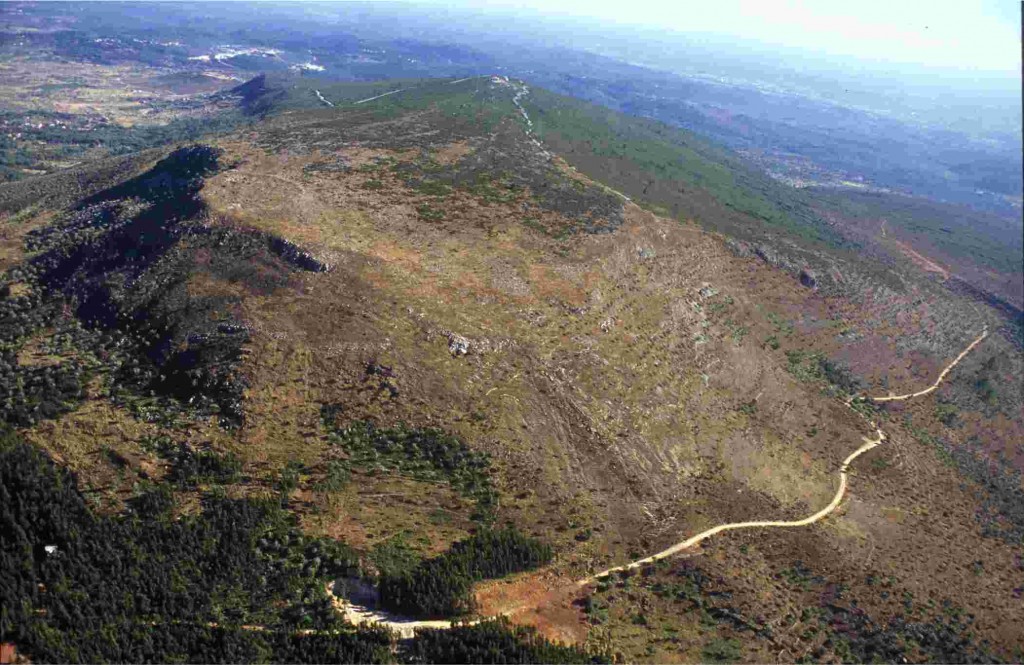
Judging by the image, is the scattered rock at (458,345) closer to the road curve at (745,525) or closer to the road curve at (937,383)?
Result: the road curve at (745,525)

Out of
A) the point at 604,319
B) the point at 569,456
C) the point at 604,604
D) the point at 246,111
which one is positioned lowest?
the point at 604,604

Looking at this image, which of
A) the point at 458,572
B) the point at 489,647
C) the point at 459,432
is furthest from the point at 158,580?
the point at 459,432

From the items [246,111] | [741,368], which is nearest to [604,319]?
[741,368]

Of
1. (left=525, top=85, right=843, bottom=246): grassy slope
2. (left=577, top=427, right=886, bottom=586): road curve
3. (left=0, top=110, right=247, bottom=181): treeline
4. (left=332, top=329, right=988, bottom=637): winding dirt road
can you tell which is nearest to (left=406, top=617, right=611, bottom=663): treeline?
(left=332, top=329, right=988, bottom=637): winding dirt road

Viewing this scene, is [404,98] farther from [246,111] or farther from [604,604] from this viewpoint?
[604,604]

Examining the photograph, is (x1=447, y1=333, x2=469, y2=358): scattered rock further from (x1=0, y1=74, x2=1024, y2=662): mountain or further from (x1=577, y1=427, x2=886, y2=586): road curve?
(x1=577, y1=427, x2=886, y2=586): road curve

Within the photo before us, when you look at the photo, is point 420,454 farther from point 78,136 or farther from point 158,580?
point 78,136
